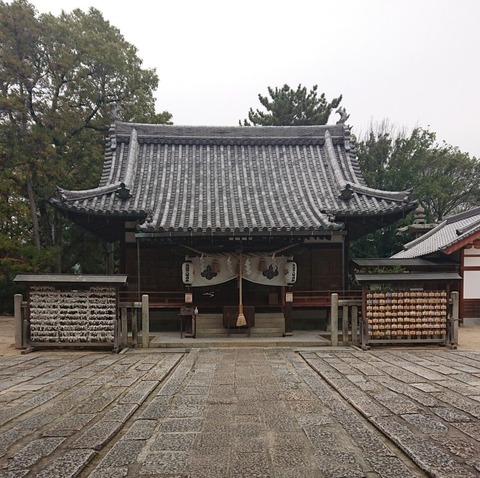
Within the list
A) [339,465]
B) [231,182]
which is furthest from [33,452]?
[231,182]

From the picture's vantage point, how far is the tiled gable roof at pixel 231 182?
11.2 m

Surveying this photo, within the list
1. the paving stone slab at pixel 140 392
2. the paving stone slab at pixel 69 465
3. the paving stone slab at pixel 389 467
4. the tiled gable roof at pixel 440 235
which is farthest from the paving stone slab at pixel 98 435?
the tiled gable roof at pixel 440 235

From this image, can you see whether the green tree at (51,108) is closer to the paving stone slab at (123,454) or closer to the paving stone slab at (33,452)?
the paving stone slab at (33,452)

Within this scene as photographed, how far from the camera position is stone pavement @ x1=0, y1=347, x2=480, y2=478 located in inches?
138

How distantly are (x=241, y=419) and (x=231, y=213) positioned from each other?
765 centimetres

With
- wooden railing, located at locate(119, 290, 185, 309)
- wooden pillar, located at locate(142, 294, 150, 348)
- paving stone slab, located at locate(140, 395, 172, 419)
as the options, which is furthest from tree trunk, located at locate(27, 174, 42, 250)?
paving stone slab, located at locate(140, 395, 172, 419)

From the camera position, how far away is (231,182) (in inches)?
531

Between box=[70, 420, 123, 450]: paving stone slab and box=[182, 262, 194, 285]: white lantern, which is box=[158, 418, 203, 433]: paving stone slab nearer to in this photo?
box=[70, 420, 123, 450]: paving stone slab

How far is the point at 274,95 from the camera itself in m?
27.8

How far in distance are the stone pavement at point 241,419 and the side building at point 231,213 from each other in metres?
3.67

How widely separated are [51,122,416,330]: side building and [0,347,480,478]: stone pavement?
12.0 ft

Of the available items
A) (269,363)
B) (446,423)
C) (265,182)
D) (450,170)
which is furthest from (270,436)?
(450,170)

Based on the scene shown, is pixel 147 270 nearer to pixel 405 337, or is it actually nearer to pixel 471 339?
pixel 405 337

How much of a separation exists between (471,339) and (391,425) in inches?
372
